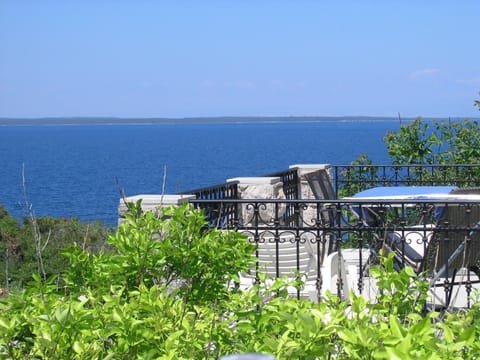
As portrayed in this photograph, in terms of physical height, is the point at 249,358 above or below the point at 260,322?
above

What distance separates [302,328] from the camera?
263 centimetres

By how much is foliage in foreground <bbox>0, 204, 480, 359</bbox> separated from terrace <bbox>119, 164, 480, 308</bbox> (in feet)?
0.65

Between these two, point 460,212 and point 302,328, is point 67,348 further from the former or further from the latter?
point 460,212

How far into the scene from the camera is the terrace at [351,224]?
20.1 ft

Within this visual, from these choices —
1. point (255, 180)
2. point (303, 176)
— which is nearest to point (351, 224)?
point (255, 180)

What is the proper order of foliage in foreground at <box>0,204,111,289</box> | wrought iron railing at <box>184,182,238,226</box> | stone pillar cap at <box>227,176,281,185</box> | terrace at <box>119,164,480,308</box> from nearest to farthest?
1. terrace at <box>119,164,480,308</box>
2. wrought iron railing at <box>184,182,238,226</box>
3. stone pillar cap at <box>227,176,281,185</box>
4. foliage in foreground at <box>0,204,111,289</box>

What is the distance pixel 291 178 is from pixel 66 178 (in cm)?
5095

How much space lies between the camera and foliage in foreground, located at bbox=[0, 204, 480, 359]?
2.60 m

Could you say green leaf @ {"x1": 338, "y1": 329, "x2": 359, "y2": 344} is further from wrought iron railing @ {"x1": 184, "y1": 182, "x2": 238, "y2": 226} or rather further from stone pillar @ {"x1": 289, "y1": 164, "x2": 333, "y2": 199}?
stone pillar @ {"x1": 289, "y1": 164, "x2": 333, "y2": 199}

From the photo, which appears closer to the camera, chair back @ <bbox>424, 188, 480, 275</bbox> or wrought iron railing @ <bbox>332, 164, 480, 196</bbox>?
chair back @ <bbox>424, 188, 480, 275</bbox>

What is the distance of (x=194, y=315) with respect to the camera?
3334 millimetres

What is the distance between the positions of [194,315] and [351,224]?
5.59m

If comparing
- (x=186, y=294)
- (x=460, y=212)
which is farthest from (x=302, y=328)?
(x=460, y=212)

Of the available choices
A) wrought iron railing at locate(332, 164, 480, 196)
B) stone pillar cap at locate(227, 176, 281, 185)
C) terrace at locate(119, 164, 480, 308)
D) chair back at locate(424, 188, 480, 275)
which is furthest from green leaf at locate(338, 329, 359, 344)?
wrought iron railing at locate(332, 164, 480, 196)
